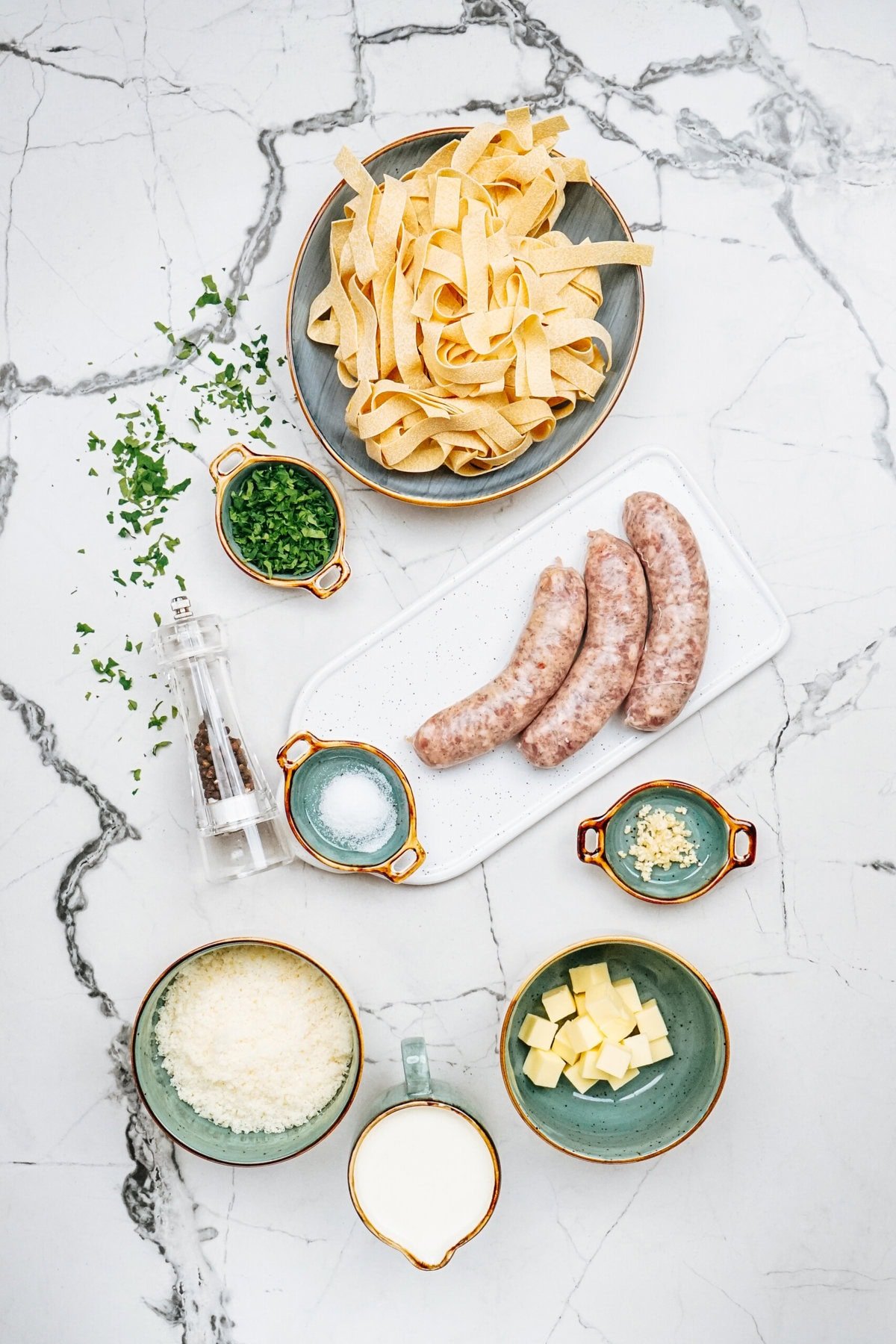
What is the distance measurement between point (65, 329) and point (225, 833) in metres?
1.59

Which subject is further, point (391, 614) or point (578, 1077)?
point (391, 614)

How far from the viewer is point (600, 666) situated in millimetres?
2377

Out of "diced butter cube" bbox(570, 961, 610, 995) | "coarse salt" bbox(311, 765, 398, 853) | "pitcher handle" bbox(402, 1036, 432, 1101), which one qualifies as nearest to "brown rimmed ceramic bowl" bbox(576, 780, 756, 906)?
"diced butter cube" bbox(570, 961, 610, 995)

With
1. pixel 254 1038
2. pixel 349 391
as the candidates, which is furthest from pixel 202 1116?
pixel 349 391

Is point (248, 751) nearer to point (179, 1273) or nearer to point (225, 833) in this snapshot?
point (225, 833)

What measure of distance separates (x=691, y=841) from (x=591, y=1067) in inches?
26.4

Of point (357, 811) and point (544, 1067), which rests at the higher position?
point (357, 811)

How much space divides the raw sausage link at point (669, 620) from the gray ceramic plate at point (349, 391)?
333 mm

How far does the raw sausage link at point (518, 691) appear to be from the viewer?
7.80 ft

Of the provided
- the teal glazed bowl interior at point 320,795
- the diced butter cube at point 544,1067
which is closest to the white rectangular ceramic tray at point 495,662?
the teal glazed bowl interior at point 320,795

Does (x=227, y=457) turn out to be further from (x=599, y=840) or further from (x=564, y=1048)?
(x=564, y=1048)

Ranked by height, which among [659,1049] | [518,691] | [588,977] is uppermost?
[518,691]

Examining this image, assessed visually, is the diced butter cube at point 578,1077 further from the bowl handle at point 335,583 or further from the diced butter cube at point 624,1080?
the bowl handle at point 335,583

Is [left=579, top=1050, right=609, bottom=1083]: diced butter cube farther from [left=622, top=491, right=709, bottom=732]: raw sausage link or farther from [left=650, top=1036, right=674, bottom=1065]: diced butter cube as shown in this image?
Result: [left=622, top=491, right=709, bottom=732]: raw sausage link
